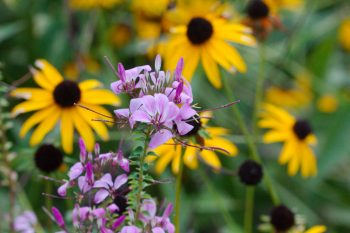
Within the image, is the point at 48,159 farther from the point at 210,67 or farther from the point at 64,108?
the point at 210,67

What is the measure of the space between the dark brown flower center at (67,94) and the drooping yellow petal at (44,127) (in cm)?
2

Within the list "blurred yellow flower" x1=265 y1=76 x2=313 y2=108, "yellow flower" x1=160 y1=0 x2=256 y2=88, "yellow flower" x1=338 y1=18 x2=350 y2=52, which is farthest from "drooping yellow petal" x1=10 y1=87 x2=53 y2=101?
"yellow flower" x1=338 y1=18 x2=350 y2=52

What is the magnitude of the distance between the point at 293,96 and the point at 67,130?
124 centimetres

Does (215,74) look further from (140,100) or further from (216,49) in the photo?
(140,100)

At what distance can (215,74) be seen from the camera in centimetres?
115

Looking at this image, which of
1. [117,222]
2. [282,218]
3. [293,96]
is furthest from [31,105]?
[293,96]

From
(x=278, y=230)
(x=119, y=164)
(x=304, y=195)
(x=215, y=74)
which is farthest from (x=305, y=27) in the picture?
(x=119, y=164)

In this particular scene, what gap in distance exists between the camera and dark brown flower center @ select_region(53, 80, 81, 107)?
107cm

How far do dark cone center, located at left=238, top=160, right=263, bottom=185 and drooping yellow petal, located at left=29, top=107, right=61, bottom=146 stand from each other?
283mm

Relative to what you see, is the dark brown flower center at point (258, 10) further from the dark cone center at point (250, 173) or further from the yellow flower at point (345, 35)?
the yellow flower at point (345, 35)

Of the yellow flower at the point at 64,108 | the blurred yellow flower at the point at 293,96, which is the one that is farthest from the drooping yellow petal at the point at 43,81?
the blurred yellow flower at the point at 293,96

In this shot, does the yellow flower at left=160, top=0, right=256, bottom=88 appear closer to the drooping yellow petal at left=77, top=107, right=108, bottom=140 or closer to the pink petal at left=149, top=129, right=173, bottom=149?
the drooping yellow petal at left=77, top=107, right=108, bottom=140

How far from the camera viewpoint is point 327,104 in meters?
2.19

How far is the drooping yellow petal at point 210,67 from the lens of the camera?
45.2 inches
